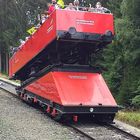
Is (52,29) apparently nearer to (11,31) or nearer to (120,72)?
(120,72)

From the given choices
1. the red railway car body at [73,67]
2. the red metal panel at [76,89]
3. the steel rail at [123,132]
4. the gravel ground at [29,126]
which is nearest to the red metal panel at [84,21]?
the red railway car body at [73,67]

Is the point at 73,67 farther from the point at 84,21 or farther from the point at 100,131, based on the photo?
the point at 100,131

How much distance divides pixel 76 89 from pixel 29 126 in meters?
2.12

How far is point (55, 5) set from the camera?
14.6 metres

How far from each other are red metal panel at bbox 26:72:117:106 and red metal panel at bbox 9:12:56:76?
1.35 meters

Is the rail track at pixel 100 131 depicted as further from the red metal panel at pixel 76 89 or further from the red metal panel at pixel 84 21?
the red metal panel at pixel 84 21

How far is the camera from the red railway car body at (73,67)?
13375 millimetres

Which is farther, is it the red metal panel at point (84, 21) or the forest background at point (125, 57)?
the forest background at point (125, 57)

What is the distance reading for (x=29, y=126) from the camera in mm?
12500

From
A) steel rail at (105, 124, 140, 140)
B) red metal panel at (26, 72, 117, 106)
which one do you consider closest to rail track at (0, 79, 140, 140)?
steel rail at (105, 124, 140, 140)

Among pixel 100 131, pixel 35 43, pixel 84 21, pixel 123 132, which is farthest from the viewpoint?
pixel 35 43

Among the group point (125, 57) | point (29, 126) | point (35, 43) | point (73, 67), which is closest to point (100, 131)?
point (29, 126)

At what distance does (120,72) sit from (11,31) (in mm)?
31888

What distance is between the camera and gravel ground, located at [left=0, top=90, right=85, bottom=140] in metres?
11.2
